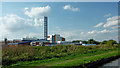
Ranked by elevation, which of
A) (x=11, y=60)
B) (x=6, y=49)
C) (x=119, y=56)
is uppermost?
(x=6, y=49)

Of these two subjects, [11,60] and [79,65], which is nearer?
[79,65]

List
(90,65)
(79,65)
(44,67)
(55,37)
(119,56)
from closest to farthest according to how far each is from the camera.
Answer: (44,67)
(79,65)
(90,65)
(119,56)
(55,37)

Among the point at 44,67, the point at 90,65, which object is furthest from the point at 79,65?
the point at 44,67

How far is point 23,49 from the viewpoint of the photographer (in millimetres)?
8852

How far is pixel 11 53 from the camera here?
805 cm

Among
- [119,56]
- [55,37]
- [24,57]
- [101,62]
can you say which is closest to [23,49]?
[24,57]

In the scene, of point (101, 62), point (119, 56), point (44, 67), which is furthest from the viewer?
point (119, 56)

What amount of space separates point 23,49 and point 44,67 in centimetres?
405

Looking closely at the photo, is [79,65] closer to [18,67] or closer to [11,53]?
[18,67]

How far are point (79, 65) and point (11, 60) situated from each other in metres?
4.14

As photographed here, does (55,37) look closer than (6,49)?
No

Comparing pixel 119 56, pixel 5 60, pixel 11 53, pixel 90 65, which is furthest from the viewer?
pixel 119 56

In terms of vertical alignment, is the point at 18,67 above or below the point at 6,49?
below

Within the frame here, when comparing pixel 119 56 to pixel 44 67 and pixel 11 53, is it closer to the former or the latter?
pixel 44 67
